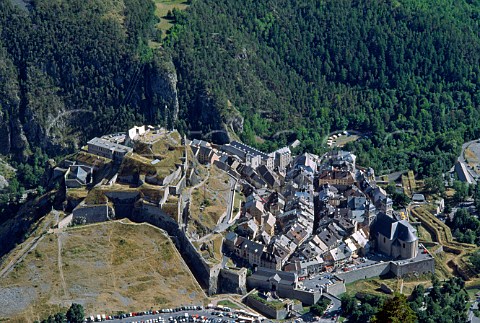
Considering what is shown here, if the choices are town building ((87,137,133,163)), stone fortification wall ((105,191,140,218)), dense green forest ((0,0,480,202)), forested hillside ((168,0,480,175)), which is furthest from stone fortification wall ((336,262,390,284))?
dense green forest ((0,0,480,202))

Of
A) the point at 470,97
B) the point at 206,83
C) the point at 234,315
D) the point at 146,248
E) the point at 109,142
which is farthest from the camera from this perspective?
the point at 470,97

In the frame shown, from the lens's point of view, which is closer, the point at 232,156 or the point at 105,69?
the point at 232,156

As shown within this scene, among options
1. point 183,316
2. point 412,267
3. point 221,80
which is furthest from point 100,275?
point 221,80

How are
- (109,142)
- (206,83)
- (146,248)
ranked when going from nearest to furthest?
(146,248) → (109,142) → (206,83)

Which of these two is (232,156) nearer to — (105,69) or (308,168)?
(308,168)

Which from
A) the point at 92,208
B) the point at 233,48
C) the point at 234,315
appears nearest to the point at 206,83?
the point at 233,48

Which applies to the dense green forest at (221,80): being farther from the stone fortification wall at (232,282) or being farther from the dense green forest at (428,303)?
the stone fortification wall at (232,282)
